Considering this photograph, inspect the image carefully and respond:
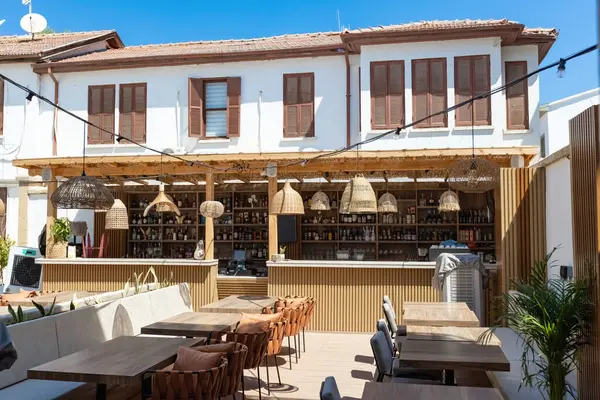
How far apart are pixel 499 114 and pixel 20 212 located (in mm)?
11485

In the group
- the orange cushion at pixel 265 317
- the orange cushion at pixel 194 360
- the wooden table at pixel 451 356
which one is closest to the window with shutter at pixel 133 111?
the orange cushion at pixel 265 317

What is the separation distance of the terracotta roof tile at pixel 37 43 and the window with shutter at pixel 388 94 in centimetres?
777

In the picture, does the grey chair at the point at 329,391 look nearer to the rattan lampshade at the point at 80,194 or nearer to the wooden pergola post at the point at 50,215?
the rattan lampshade at the point at 80,194

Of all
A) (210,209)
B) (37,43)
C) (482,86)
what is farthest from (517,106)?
(37,43)

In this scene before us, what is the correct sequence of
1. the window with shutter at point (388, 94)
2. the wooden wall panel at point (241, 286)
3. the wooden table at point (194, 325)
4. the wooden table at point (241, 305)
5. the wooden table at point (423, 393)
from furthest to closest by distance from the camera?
the window with shutter at point (388, 94) → the wooden wall panel at point (241, 286) → the wooden table at point (241, 305) → the wooden table at point (194, 325) → the wooden table at point (423, 393)

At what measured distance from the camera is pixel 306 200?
47.9 ft

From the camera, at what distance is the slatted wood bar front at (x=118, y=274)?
37.8 ft

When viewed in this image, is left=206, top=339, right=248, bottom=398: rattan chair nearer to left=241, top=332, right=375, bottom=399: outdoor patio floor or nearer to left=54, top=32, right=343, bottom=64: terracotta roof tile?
left=241, top=332, right=375, bottom=399: outdoor patio floor

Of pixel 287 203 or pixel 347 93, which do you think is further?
pixel 347 93

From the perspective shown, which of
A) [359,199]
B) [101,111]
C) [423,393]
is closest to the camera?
[423,393]

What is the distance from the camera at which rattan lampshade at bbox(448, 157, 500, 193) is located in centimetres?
890

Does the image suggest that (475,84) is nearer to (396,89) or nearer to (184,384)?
(396,89)

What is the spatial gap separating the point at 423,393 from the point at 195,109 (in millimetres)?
10591

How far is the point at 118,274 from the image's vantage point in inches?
467
